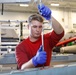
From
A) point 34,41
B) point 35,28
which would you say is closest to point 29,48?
point 34,41

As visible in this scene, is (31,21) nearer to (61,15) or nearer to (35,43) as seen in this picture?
(35,43)

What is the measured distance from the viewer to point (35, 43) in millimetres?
1609

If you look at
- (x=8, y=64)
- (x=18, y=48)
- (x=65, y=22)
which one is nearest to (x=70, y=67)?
(x=18, y=48)

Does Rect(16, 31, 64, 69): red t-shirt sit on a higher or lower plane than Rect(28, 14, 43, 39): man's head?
lower

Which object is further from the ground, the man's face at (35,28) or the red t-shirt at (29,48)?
the man's face at (35,28)

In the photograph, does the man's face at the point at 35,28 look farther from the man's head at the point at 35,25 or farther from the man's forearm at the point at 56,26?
the man's forearm at the point at 56,26

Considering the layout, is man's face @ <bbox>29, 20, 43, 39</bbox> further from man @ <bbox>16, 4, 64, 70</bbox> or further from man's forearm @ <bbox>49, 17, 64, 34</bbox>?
man's forearm @ <bbox>49, 17, 64, 34</bbox>

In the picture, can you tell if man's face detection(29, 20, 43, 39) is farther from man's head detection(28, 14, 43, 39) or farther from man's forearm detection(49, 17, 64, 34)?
man's forearm detection(49, 17, 64, 34)

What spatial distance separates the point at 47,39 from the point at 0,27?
123 inches

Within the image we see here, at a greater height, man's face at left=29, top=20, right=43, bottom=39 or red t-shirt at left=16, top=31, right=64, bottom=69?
man's face at left=29, top=20, right=43, bottom=39

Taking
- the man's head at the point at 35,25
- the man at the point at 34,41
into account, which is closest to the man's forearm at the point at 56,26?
the man at the point at 34,41

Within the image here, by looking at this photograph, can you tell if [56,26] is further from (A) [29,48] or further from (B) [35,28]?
(A) [29,48]

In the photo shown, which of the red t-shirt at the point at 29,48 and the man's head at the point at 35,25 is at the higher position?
the man's head at the point at 35,25

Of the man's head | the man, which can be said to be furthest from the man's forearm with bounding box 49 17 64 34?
the man's head
